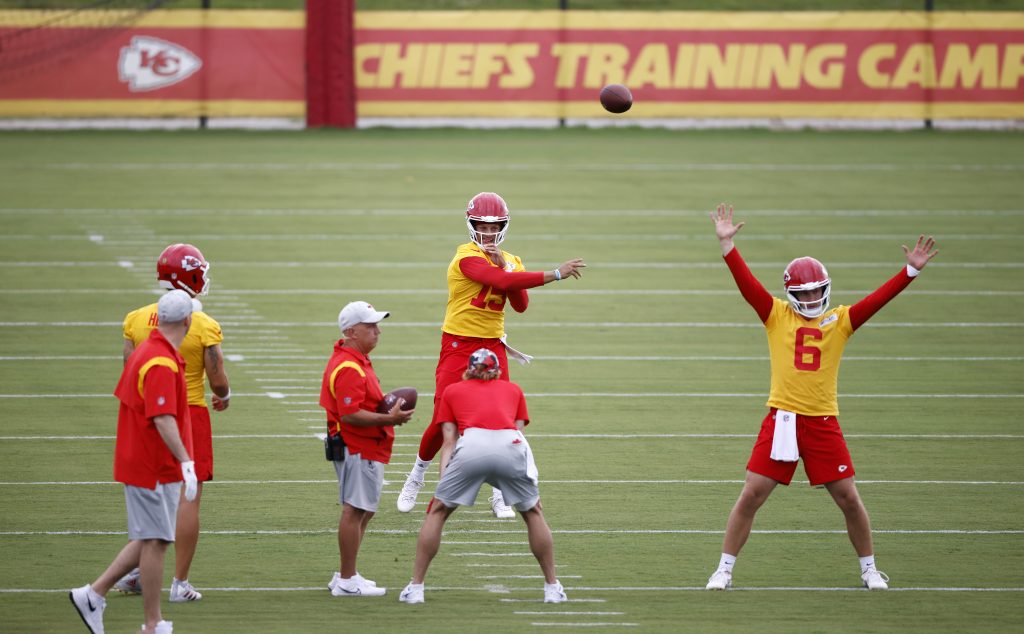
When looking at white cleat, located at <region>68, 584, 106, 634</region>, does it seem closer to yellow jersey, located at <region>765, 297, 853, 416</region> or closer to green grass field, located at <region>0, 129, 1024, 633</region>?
green grass field, located at <region>0, 129, 1024, 633</region>

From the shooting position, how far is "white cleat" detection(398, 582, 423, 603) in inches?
318

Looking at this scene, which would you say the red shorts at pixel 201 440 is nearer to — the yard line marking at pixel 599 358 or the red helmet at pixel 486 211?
the red helmet at pixel 486 211

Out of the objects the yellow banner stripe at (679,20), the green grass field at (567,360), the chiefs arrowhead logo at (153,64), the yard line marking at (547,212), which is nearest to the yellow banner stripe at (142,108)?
the chiefs arrowhead logo at (153,64)

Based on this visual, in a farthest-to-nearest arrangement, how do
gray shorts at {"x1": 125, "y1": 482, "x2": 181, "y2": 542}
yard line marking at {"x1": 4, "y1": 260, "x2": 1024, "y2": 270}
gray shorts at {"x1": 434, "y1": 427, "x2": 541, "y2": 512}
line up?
yard line marking at {"x1": 4, "y1": 260, "x2": 1024, "y2": 270} < gray shorts at {"x1": 434, "y1": 427, "x2": 541, "y2": 512} < gray shorts at {"x1": 125, "y1": 482, "x2": 181, "y2": 542}

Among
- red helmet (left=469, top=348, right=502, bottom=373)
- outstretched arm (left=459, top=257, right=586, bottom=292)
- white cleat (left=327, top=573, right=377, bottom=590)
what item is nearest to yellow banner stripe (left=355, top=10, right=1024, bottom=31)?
outstretched arm (left=459, top=257, right=586, bottom=292)

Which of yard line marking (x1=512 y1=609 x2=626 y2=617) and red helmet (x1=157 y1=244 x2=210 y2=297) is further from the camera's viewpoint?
red helmet (x1=157 y1=244 x2=210 y2=297)

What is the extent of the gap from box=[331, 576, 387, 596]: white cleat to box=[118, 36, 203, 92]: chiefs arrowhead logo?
2271 cm

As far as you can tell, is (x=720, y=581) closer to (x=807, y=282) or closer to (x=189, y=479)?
(x=807, y=282)

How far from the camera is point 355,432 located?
8.20m

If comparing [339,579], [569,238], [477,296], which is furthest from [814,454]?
[569,238]

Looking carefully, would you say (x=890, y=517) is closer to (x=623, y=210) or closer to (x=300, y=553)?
(x=300, y=553)

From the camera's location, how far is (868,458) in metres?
11.7

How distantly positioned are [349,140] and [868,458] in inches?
738

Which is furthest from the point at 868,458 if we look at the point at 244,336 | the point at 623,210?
the point at 623,210
